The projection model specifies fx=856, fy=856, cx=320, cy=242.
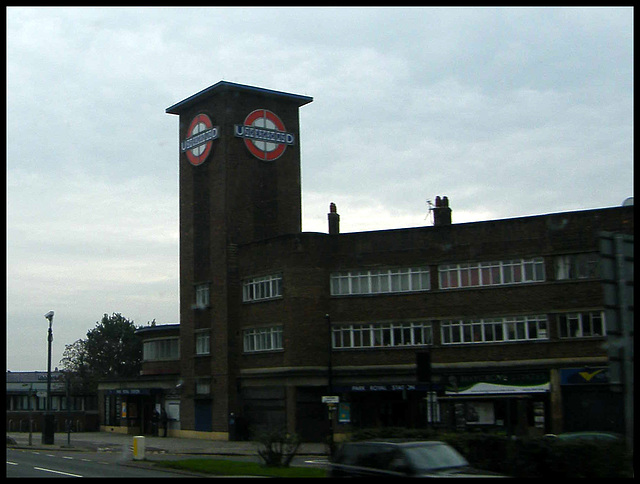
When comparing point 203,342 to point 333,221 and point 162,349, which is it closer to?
point 162,349

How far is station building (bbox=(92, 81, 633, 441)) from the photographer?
42.1 m

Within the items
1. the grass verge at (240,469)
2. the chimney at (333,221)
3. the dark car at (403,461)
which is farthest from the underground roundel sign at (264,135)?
the dark car at (403,461)

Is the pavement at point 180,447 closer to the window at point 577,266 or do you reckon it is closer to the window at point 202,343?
the window at point 202,343

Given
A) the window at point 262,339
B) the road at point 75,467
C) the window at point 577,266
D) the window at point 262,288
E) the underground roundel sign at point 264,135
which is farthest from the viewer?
the underground roundel sign at point 264,135

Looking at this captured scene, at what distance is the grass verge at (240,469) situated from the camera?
2391cm

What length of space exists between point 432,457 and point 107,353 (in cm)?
10365

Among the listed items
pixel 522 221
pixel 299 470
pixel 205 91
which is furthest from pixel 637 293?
pixel 205 91

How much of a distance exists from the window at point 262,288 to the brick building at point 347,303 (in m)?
0.11

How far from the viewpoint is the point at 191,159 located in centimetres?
5525

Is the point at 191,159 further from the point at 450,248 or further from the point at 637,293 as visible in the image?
the point at 637,293

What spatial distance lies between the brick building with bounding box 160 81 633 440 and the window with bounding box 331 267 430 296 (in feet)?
0.21

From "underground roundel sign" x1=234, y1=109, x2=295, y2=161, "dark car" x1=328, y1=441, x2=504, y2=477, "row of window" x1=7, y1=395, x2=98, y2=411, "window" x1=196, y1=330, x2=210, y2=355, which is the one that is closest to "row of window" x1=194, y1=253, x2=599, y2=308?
"window" x1=196, y1=330, x2=210, y2=355

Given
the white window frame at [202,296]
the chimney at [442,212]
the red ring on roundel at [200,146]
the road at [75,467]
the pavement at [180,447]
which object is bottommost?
the pavement at [180,447]

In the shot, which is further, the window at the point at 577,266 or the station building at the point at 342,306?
the station building at the point at 342,306
